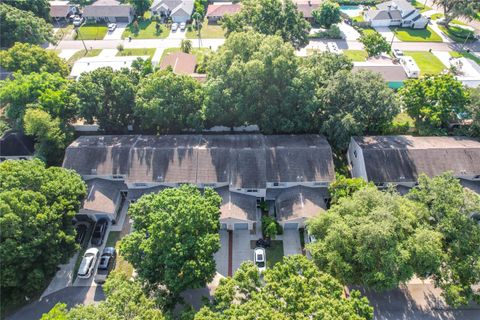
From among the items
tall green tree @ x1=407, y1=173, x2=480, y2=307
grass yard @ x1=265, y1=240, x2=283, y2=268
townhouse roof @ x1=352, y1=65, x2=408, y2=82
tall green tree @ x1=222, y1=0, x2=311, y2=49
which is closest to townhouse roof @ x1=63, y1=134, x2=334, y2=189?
grass yard @ x1=265, y1=240, x2=283, y2=268

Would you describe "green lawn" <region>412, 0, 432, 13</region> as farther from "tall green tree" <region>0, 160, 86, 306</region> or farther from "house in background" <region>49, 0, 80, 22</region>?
"tall green tree" <region>0, 160, 86, 306</region>

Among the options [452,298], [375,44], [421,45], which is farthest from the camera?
[421,45]

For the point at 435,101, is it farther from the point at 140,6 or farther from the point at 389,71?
the point at 140,6

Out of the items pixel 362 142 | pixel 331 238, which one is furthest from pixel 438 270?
pixel 362 142

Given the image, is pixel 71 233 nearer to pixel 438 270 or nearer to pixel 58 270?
pixel 58 270

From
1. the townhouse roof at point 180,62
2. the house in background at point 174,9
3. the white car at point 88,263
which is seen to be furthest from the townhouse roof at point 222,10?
the white car at point 88,263

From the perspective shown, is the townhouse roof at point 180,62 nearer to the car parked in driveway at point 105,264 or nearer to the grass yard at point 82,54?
the grass yard at point 82,54
